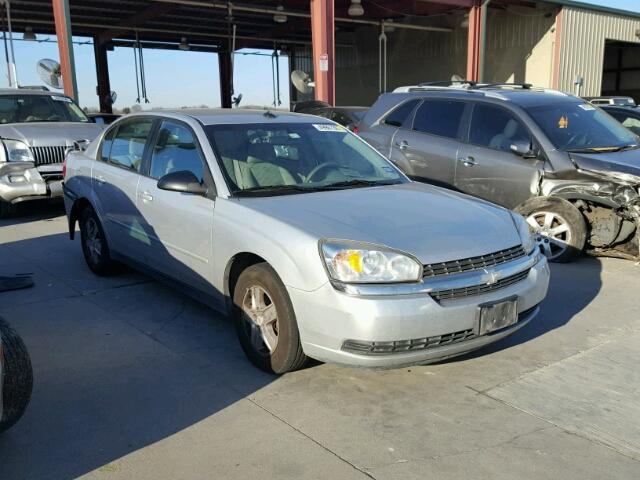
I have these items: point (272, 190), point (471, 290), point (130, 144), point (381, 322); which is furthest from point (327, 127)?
point (381, 322)

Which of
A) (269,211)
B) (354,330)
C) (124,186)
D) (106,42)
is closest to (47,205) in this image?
(124,186)

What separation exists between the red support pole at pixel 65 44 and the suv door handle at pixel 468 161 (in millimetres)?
10012

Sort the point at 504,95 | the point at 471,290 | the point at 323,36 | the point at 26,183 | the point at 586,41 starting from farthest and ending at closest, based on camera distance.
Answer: the point at 586,41 → the point at 323,36 → the point at 26,183 → the point at 504,95 → the point at 471,290

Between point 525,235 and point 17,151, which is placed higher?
point 17,151

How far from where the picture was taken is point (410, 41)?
89.6 ft

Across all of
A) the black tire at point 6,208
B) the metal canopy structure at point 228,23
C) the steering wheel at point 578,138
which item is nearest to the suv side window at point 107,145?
the black tire at point 6,208

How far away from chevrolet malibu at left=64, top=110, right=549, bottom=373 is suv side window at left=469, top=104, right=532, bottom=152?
248 cm

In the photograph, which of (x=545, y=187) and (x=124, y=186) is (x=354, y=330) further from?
(x=545, y=187)

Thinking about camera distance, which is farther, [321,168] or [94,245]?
[94,245]

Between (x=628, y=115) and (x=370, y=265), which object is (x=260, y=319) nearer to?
(x=370, y=265)

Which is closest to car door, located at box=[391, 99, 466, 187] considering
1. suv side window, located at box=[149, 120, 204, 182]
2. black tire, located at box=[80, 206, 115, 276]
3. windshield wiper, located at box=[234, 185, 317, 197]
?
windshield wiper, located at box=[234, 185, 317, 197]

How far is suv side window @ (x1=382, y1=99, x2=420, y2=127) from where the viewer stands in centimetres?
773

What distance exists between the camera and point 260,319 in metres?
3.65

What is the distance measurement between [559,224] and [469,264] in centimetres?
335
